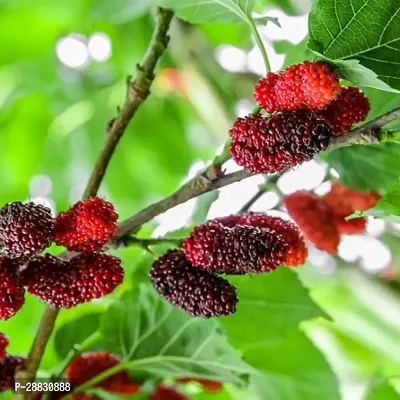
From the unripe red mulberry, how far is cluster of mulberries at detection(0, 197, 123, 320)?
0.19ft

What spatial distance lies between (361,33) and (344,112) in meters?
0.05

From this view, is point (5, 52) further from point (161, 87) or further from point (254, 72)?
point (254, 72)

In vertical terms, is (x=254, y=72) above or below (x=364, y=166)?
above

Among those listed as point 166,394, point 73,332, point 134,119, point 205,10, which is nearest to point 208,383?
point 166,394

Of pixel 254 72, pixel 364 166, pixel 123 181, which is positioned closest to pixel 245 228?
pixel 364 166

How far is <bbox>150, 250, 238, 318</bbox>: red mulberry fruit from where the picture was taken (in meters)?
0.47

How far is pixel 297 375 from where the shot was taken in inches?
28.9

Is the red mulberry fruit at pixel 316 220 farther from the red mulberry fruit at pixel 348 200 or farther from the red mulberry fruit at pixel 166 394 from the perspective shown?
the red mulberry fruit at pixel 166 394

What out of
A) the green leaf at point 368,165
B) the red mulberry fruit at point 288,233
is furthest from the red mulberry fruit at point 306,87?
the green leaf at point 368,165

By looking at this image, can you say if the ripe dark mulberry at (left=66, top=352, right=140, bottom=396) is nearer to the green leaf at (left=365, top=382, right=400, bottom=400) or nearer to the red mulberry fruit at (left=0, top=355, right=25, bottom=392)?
the red mulberry fruit at (left=0, top=355, right=25, bottom=392)

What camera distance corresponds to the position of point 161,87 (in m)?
1.40

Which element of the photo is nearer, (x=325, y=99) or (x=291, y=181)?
(x=325, y=99)

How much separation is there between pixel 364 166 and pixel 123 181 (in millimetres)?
778

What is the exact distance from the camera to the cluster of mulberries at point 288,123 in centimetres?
41
